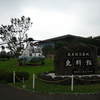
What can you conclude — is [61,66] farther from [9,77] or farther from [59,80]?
[9,77]

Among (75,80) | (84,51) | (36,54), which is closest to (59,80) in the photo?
(75,80)

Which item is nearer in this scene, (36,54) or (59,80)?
(59,80)

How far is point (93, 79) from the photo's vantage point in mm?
7535

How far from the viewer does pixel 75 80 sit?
7.34 m

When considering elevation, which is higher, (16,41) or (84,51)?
(16,41)

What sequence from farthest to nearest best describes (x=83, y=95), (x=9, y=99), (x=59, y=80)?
(x=59, y=80)
(x=83, y=95)
(x=9, y=99)

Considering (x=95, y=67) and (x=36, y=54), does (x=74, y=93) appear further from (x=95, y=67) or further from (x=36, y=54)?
(x=36, y=54)

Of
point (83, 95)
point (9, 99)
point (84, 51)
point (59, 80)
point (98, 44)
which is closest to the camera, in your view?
point (9, 99)

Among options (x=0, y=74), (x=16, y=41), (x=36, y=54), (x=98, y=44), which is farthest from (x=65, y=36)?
(x=0, y=74)

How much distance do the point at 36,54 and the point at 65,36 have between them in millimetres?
42923

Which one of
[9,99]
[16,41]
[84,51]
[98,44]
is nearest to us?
[9,99]

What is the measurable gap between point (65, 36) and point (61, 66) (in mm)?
53714

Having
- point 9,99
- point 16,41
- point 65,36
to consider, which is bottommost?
point 9,99

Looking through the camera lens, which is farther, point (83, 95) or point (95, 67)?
Result: point (95, 67)
